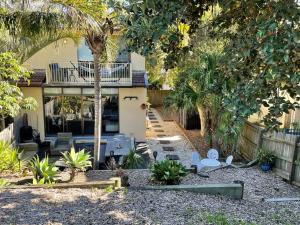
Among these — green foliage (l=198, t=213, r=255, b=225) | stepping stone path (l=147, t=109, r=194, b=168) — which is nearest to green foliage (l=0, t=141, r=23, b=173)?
stepping stone path (l=147, t=109, r=194, b=168)

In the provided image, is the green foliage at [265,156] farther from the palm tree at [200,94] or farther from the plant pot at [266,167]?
the palm tree at [200,94]

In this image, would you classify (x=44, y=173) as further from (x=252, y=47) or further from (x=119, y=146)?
(x=252, y=47)

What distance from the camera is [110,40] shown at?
32.1 ft

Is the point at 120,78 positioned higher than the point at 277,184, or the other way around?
the point at 120,78

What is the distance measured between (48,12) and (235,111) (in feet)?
21.2

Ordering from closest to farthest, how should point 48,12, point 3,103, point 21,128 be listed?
1. point 48,12
2. point 3,103
3. point 21,128

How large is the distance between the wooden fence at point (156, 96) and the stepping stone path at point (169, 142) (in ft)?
22.6

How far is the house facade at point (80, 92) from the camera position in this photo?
14648 mm

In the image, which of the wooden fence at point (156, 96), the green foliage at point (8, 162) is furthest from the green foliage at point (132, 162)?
the wooden fence at point (156, 96)

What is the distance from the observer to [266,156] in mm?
9742

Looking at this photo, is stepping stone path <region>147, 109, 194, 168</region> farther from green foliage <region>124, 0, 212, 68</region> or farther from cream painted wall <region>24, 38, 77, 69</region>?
green foliage <region>124, 0, 212, 68</region>

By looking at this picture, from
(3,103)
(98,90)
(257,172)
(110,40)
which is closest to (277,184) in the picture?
(257,172)

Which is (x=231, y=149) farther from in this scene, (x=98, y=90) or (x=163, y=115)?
(x=163, y=115)

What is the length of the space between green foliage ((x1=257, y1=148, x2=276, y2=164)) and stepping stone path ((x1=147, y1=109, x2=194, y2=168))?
104 inches
